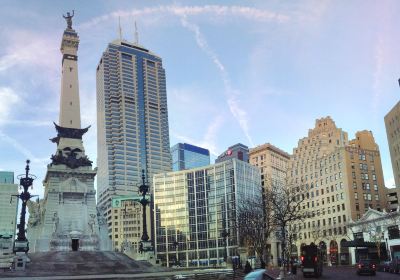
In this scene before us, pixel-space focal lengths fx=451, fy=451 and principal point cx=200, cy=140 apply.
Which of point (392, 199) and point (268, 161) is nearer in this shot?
point (392, 199)

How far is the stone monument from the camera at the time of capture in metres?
63.2

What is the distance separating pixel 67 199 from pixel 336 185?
6119 centimetres

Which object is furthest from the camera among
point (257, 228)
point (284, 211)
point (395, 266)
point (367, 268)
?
point (257, 228)

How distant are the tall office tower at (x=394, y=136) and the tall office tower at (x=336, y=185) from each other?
18.1 metres

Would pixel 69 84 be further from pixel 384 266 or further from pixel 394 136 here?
pixel 394 136

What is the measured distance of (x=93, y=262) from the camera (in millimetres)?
51062

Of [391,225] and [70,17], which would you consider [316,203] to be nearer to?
[391,225]

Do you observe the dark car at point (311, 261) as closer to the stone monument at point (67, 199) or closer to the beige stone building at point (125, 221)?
the stone monument at point (67, 199)

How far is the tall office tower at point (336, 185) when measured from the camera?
9662 cm

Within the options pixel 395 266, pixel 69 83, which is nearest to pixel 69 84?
pixel 69 83

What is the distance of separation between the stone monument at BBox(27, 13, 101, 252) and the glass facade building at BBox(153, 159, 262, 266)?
75885 mm

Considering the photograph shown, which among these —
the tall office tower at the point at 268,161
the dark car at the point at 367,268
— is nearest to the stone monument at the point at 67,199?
the dark car at the point at 367,268

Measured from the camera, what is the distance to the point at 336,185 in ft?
333

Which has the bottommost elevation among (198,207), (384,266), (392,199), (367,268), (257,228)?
(384,266)
